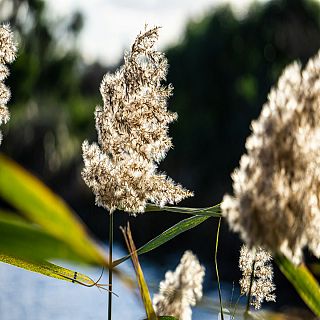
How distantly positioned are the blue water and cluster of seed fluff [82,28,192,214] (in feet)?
42.4

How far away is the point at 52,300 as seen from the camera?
1861 cm

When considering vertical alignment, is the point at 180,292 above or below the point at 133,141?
below

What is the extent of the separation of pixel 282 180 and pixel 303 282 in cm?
23

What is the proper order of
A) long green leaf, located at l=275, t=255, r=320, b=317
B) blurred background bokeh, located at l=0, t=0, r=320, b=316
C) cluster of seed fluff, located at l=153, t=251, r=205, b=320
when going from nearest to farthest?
long green leaf, located at l=275, t=255, r=320, b=317 → cluster of seed fluff, located at l=153, t=251, r=205, b=320 → blurred background bokeh, located at l=0, t=0, r=320, b=316

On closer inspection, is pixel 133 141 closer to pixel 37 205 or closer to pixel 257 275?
pixel 257 275

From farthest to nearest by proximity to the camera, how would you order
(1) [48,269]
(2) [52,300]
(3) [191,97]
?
(3) [191,97], (2) [52,300], (1) [48,269]

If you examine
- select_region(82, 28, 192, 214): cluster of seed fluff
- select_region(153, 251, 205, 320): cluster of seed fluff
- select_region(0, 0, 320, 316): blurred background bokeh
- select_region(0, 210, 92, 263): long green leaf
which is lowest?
select_region(0, 210, 92, 263): long green leaf

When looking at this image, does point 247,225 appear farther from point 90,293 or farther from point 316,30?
point 316,30

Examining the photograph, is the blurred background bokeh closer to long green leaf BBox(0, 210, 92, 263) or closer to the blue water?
the blue water

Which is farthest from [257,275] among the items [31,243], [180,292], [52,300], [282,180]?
[52,300]

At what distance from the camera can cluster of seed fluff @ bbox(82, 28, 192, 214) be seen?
1.34 metres

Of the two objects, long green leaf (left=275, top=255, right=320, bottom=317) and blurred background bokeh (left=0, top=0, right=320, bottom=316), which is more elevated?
blurred background bokeh (left=0, top=0, right=320, bottom=316)

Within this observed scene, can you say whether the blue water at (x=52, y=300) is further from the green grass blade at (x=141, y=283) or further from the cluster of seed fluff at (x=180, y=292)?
the green grass blade at (x=141, y=283)

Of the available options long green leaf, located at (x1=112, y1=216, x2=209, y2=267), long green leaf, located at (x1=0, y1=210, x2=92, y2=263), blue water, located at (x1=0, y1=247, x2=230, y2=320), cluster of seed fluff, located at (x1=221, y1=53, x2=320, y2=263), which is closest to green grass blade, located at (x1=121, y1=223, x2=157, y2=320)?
long green leaf, located at (x1=112, y1=216, x2=209, y2=267)
